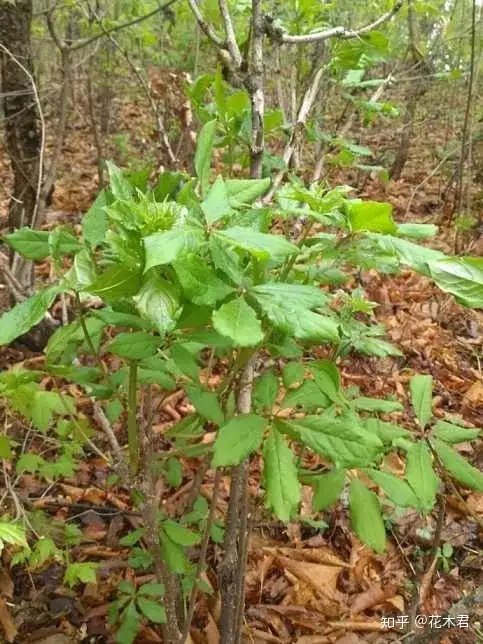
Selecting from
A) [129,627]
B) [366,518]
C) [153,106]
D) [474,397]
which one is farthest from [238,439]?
[474,397]

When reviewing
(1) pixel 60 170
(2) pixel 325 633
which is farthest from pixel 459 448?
(1) pixel 60 170

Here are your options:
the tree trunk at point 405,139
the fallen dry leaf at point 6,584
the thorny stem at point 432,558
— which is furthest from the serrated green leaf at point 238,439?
the tree trunk at point 405,139

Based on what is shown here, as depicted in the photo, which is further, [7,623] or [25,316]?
[7,623]

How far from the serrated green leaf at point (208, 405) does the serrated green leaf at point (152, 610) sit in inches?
36.5

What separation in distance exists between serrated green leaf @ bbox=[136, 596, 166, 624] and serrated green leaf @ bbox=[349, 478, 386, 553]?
2.78 ft

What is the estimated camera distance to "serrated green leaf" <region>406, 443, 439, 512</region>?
1277 millimetres

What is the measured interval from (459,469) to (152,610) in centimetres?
109

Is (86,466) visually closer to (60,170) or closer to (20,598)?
(20,598)

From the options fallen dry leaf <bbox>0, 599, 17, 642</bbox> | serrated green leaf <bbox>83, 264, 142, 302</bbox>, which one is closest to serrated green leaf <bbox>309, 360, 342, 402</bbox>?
serrated green leaf <bbox>83, 264, 142, 302</bbox>

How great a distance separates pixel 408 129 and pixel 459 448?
4.06 meters

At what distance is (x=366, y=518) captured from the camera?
1.31m

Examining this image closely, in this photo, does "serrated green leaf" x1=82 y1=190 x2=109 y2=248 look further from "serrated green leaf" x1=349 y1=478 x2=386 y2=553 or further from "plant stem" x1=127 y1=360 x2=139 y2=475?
"serrated green leaf" x1=349 y1=478 x2=386 y2=553

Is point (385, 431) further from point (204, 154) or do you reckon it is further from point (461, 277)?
point (204, 154)

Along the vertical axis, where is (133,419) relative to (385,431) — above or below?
above
